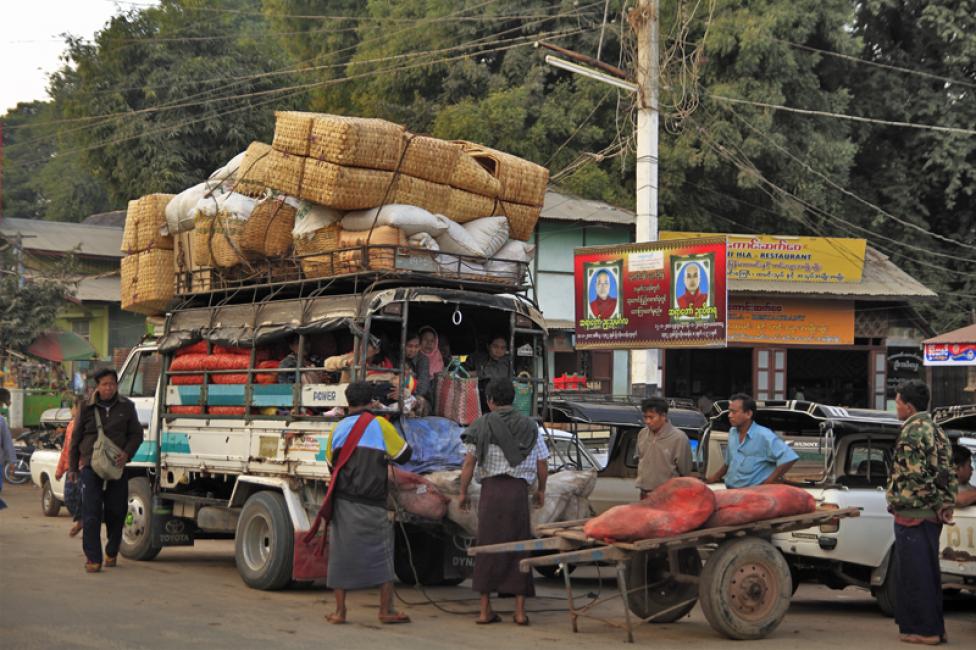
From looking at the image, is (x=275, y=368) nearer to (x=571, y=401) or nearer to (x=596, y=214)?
(x=571, y=401)

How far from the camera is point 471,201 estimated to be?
11.0 meters

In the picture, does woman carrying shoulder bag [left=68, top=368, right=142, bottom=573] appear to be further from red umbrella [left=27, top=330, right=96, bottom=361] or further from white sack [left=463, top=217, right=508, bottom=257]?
red umbrella [left=27, top=330, right=96, bottom=361]

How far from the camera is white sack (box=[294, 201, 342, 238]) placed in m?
10.6

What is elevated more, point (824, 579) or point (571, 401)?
point (571, 401)

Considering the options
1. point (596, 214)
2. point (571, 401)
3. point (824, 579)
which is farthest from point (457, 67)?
point (824, 579)

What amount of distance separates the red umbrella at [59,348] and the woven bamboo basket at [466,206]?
58.8 ft

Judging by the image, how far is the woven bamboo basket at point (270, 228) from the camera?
440 inches

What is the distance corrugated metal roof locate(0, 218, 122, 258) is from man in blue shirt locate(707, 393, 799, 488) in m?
27.8

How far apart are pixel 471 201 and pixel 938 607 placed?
5.14 meters

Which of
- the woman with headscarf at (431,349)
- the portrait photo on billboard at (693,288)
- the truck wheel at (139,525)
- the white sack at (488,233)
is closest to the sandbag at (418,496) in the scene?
the woman with headscarf at (431,349)

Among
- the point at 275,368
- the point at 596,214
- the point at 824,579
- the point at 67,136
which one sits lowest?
the point at 824,579

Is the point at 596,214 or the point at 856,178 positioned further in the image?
the point at 856,178

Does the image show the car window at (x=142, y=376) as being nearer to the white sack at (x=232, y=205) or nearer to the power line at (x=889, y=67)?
the white sack at (x=232, y=205)

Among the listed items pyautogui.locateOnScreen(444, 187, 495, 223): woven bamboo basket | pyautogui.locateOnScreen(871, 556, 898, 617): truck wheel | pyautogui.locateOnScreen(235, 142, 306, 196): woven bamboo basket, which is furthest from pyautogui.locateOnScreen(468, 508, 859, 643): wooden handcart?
pyautogui.locateOnScreen(235, 142, 306, 196): woven bamboo basket
